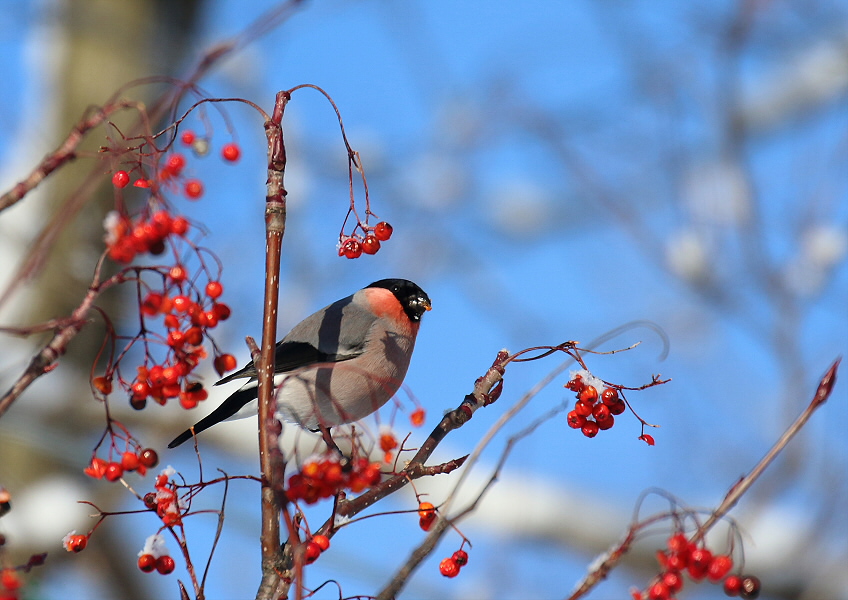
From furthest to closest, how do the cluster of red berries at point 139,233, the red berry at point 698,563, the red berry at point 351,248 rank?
the red berry at point 351,248 < the red berry at point 698,563 < the cluster of red berries at point 139,233

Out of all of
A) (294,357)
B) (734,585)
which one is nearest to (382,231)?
(734,585)

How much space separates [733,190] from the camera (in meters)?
3.89

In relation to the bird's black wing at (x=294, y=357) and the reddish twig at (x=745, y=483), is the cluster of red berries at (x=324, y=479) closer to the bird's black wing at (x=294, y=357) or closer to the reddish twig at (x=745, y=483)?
the reddish twig at (x=745, y=483)

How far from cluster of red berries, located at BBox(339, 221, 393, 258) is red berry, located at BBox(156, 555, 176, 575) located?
0.60 m

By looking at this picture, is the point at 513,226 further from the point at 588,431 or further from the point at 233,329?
the point at 588,431

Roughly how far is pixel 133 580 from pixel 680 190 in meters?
3.79

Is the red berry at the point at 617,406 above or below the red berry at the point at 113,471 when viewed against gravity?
above

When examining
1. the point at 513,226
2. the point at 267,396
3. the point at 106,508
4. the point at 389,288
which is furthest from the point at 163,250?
the point at 513,226

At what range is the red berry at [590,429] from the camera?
5.05 feet

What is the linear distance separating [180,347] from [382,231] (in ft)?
1.49

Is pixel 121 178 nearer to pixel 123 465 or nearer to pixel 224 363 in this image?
pixel 224 363

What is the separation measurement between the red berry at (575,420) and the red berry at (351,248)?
1.59ft

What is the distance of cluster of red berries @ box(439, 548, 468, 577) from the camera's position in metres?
1.48

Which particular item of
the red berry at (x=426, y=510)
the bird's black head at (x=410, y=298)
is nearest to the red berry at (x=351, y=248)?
the red berry at (x=426, y=510)
